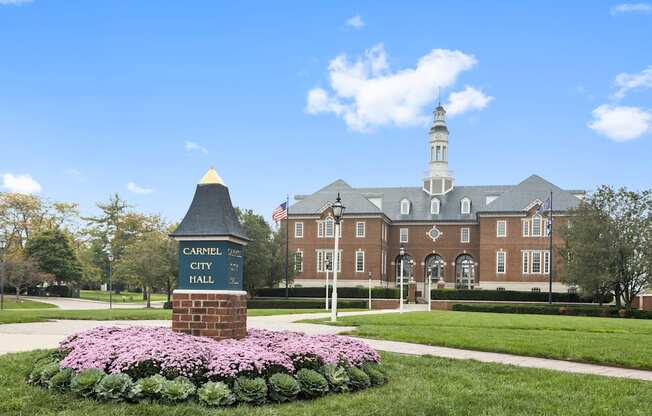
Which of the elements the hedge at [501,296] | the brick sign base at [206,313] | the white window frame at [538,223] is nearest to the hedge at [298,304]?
the hedge at [501,296]

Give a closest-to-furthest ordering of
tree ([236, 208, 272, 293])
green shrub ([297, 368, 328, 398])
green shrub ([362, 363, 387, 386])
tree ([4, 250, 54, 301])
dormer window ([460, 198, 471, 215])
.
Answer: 1. green shrub ([297, 368, 328, 398])
2. green shrub ([362, 363, 387, 386])
3. tree ([236, 208, 272, 293])
4. tree ([4, 250, 54, 301])
5. dormer window ([460, 198, 471, 215])

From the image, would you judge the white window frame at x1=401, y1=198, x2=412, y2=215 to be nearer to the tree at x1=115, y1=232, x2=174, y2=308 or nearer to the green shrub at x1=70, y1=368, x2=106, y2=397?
the tree at x1=115, y1=232, x2=174, y2=308

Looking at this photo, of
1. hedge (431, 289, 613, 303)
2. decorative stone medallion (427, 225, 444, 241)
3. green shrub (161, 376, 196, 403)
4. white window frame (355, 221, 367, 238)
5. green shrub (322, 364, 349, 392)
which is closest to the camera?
green shrub (161, 376, 196, 403)

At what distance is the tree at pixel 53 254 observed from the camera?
62.1 metres

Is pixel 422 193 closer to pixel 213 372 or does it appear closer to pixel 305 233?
pixel 305 233

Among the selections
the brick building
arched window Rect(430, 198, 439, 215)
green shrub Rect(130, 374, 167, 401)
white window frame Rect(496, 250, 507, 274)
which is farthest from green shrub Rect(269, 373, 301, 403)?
arched window Rect(430, 198, 439, 215)

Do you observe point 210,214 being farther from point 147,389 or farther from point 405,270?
point 405,270

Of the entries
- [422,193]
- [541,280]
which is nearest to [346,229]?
[422,193]

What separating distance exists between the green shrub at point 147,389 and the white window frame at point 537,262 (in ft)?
185

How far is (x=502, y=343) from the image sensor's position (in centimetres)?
1527

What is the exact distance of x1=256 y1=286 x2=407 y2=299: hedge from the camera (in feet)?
181

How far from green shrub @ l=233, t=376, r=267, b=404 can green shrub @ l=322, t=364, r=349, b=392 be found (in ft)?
3.55

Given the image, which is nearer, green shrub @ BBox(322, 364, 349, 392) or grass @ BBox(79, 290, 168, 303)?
green shrub @ BBox(322, 364, 349, 392)

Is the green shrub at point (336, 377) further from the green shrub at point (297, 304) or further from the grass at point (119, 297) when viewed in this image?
the grass at point (119, 297)
